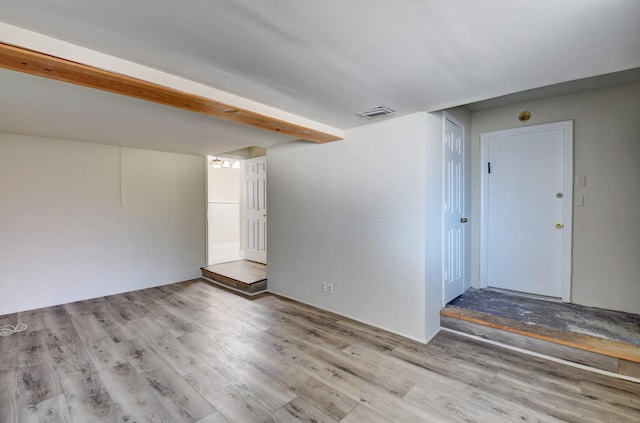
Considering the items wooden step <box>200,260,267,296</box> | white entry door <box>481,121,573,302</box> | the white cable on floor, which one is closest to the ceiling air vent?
white entry door <box>481,121,573,302</box>

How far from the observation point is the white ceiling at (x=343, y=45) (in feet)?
4.42

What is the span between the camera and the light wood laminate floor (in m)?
1.92

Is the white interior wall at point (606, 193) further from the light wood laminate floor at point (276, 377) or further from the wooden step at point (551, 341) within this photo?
the light wood laminate floor at point (276, 377)

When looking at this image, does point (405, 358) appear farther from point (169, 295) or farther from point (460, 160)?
point (169, 295)

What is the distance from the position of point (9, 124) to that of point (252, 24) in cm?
358

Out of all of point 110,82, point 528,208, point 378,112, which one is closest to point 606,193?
point 528,208

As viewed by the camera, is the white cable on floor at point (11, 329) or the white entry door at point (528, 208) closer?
the white cable on floor at point (11, 329)

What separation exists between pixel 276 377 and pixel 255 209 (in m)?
3.97

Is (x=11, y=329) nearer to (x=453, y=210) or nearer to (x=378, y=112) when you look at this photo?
(x=378, y=112)

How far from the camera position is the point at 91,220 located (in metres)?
4.25

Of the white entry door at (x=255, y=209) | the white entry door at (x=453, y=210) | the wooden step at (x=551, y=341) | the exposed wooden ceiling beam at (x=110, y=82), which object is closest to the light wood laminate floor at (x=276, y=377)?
the wooden step at (x=551, y=341)

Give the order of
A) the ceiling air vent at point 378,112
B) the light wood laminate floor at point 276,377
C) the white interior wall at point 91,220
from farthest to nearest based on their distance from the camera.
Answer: the white interior wall at point 91,220 < the ceiling air vent at point 378,112 < the light wood laminate floor at point 276,377

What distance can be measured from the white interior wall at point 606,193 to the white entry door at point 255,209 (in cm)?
446

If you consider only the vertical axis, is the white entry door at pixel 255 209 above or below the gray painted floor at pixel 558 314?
above
